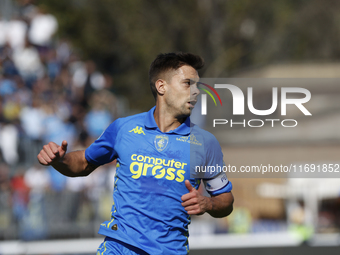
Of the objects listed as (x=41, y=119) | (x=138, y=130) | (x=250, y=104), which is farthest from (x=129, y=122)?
(x=41, y=119)

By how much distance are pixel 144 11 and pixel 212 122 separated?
2367 cm

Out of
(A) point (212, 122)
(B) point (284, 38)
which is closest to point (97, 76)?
(A) point (212, 122)

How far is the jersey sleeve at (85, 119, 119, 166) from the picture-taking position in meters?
4.51

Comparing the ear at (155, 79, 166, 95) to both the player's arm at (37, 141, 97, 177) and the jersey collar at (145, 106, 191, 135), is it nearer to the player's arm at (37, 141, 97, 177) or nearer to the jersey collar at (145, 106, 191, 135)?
the jersey collar at (145, 106, 191, 135)

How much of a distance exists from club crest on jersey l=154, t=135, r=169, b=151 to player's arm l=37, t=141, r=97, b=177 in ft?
2.40

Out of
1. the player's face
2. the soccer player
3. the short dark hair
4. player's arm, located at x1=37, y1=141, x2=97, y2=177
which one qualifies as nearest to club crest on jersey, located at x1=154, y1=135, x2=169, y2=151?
the soccer player

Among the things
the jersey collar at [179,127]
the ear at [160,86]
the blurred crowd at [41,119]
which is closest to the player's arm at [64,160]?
the jersey collar at [179,127]

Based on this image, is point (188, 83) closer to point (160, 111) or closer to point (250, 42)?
point (160, 111)

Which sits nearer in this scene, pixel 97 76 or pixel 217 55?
pixel 97 76

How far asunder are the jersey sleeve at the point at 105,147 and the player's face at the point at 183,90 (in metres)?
0.56

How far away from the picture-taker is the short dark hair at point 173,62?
4453mm

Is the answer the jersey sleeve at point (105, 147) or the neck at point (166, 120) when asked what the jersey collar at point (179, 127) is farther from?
the jersey sleeve at point (105, 147)

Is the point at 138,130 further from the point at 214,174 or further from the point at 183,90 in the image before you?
the point at 214,174

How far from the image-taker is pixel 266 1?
29.2 meters
